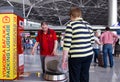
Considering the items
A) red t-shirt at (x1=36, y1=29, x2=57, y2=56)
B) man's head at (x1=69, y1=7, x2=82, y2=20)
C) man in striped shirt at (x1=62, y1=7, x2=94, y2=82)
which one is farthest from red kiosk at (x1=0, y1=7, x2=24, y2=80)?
red t-shirt at (x1=36, y1=29, x2=57, y2=56)

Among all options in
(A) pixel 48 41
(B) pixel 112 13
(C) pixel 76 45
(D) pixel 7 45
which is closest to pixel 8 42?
(D) pixel 7 45

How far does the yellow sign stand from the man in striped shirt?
1204mm

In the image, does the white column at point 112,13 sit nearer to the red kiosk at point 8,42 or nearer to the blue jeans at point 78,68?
the red kiosk at point 8,42

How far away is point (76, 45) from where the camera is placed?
5656 millimetres

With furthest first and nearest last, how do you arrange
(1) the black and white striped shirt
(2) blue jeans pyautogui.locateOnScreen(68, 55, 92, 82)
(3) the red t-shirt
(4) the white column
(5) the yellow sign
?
(4) the white column
(3) the red t-shirt
(5) the yellow sign
(2) blue jeans pyautogui.locateOnScreen(68, 55, 92, 82)
(1) the black and white striped shirt

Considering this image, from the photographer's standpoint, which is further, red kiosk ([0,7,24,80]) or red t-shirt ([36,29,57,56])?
red t-shirt ([36,29,57,56])

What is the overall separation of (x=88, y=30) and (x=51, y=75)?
1163 mm

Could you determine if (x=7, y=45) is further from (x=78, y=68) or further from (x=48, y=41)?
(x=48, y=41)

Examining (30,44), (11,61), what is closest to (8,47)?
(11,61)

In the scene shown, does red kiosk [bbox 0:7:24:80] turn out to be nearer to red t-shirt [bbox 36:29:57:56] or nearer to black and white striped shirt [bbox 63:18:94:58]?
black and white striped shirt [bbox 63:18:94:58]

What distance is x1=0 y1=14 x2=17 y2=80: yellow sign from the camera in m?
6.31

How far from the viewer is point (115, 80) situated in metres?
9.55

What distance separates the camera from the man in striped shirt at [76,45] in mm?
5598

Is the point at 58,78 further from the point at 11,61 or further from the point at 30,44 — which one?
the point at 30,44
